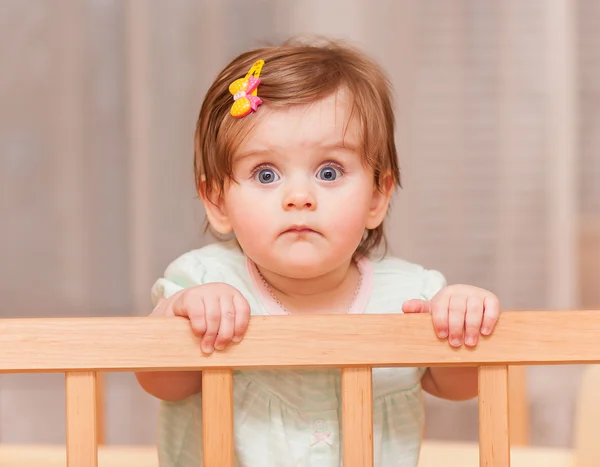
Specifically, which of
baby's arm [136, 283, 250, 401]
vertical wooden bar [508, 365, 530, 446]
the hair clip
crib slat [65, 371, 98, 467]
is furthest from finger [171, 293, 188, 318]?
vertical wooden bar [508, 365, 530, 446]

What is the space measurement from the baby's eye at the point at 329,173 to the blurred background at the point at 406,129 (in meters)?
1.03

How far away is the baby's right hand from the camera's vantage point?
Answer: 0.77 meters

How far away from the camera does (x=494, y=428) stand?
2.55 feet

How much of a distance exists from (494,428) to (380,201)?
360mm

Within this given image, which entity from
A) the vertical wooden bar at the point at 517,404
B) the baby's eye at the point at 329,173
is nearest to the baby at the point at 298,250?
the baby's eye at the point at 329,173

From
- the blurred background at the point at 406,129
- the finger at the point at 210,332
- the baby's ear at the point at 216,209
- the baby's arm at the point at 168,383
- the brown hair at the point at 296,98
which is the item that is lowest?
the baby's arm at the point at 168,383

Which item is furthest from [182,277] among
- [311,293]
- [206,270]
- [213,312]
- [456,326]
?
[456,326]

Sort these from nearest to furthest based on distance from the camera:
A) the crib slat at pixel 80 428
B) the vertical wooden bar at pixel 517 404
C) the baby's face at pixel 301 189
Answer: the crib slat at pixel 80 428 < the baby's face at pixel 301 189 < the vertical wooden bar at pixel 517 404

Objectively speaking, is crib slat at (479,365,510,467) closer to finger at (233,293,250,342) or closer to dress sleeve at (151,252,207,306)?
finger at (233,293,250,342)

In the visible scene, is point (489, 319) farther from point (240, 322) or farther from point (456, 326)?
point (240, 322)

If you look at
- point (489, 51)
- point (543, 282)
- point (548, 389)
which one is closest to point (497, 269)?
point (543, 282)

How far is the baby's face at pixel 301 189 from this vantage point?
93cm

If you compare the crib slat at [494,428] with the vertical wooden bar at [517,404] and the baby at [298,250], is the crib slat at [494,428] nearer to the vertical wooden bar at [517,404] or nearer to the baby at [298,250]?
the baby at [298,250]

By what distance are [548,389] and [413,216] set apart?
1.57 feet
